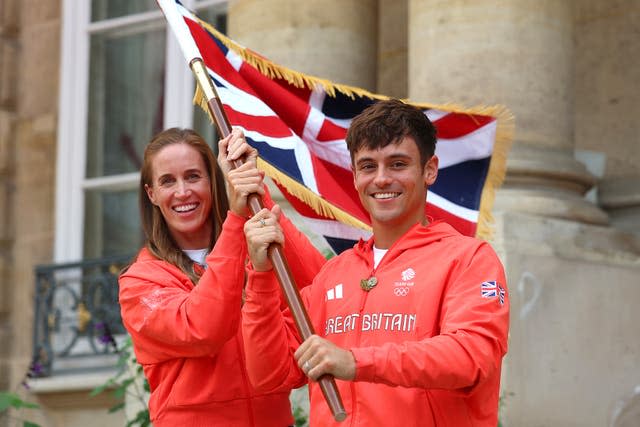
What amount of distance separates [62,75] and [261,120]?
16.3ft

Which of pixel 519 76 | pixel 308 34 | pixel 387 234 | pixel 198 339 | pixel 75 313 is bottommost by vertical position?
pixel 75 313

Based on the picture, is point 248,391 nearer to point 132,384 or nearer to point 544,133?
point 132,384

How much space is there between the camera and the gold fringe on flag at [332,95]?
13.1 feet

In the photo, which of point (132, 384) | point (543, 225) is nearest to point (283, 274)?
point (543, 225)

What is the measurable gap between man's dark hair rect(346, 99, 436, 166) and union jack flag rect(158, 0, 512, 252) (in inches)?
42.4

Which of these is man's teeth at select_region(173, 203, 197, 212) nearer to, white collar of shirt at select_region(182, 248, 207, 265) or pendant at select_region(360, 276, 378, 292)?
white collar of shirt at select_region(182, 248, 207, 265)

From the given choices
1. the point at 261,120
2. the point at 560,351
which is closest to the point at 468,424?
the point at 261,120

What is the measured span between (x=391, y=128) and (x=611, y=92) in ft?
13.8

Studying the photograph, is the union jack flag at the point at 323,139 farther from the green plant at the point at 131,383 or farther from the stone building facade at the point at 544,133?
the green plant at the point at 131,383

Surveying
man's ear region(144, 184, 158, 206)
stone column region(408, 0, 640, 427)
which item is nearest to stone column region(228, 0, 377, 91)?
stone column region(408, 0, 640, 427)

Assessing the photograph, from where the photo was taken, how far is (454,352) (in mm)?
2496

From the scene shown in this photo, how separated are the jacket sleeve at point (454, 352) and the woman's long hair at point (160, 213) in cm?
92

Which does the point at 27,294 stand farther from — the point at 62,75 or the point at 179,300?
the point at 179,300

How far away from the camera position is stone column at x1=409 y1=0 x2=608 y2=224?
561 cm
